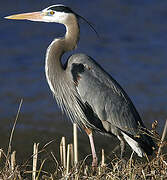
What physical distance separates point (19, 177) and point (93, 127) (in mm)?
1744

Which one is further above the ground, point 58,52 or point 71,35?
point 71,35

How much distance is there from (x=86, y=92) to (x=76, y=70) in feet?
0.73

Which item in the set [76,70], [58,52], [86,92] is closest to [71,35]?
[58,52]

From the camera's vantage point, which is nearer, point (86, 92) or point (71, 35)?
point (86, 92)

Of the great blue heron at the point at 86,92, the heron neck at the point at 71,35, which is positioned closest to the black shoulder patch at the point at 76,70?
the great blue heron at the point at 86,92

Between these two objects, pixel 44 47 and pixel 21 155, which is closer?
pixel 21 155

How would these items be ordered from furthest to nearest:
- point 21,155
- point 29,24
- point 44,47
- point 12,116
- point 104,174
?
point 29,24, point 44,47, point 12,116, point 21,155, point 104,174

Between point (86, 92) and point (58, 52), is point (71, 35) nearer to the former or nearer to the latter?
point (58, 52)

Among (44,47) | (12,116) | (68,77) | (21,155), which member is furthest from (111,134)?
(44,47)

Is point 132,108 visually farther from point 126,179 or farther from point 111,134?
point 126,179

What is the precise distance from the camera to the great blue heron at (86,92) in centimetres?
502

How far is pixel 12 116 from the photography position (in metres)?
7.54

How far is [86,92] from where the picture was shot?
5.02 meters

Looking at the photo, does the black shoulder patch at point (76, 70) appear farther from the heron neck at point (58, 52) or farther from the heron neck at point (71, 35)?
the heron neck at point (71, 35)
